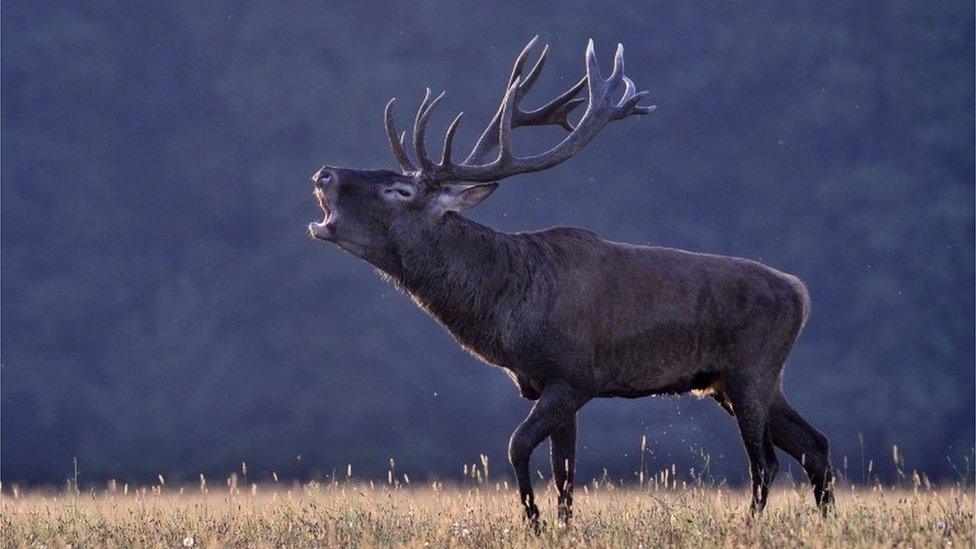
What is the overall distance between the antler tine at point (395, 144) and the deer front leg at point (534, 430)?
6.49 ft

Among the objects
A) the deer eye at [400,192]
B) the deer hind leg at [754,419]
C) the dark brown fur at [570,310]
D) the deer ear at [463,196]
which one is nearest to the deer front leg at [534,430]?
the dark brown fur at [570,310]

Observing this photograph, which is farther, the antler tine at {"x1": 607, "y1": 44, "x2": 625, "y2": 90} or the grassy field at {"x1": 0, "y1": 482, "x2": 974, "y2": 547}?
the antler tine at {"x1": 607, "y1": 44, "x2": 625, "y2": 90}

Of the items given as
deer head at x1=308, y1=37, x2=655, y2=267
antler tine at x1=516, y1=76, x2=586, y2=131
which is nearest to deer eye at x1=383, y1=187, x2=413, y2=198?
deer head at x1=308, y1=37, x2=655, y2=267

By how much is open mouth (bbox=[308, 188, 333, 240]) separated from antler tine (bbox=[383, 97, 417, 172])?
76cm

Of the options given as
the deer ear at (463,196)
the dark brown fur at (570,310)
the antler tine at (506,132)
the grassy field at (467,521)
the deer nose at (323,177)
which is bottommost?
the grassy field at (467,521)

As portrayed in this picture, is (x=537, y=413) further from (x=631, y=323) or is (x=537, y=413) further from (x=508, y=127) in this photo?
(x=508, y=127)

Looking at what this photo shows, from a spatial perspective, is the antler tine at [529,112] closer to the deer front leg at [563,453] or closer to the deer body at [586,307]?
the deer body at [586,307]

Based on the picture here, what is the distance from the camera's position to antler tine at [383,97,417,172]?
30.3ft

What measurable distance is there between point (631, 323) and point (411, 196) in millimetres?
1693

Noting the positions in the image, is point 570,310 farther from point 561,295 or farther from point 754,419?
point 754,419

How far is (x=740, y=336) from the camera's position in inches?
364

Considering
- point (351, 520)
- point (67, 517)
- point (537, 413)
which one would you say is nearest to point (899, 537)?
point (537, 413)

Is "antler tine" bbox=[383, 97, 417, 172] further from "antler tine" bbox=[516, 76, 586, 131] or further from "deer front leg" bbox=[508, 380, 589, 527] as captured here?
"deer front leg" bbox=[508, 380, 589, 527]

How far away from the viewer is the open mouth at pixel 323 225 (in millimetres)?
8578
